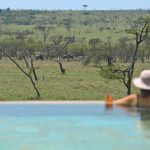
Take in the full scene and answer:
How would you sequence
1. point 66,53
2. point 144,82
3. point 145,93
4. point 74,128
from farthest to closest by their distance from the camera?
point 66,53 → point 74,128 → point 145,93 → point 144,82

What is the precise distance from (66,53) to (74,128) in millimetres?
63376

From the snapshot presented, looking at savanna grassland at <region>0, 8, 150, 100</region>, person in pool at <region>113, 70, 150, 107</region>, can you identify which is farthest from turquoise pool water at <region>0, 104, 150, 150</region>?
savanna grassland at <region>0, 8, 150, 100</region>

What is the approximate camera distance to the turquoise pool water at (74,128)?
283 inches

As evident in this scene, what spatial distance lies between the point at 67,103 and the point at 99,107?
3.52 ft

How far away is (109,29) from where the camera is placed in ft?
374

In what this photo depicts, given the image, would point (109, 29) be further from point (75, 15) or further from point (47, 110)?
point (47, 110)

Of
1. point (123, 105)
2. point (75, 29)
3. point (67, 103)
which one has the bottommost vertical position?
point (75, 29)

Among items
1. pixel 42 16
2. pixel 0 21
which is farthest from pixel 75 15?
pixel 0 21

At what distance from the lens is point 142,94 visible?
775 centimetres

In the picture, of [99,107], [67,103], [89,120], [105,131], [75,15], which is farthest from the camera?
[75,15]

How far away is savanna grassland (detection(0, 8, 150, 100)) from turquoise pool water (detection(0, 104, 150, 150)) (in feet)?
28.7

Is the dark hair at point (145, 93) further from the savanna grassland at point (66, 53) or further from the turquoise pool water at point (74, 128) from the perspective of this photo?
the savanna grassland at point (66, 53)

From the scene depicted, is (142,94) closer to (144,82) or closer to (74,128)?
(144,82)

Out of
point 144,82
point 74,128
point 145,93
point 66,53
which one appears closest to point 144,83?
point 144,82
